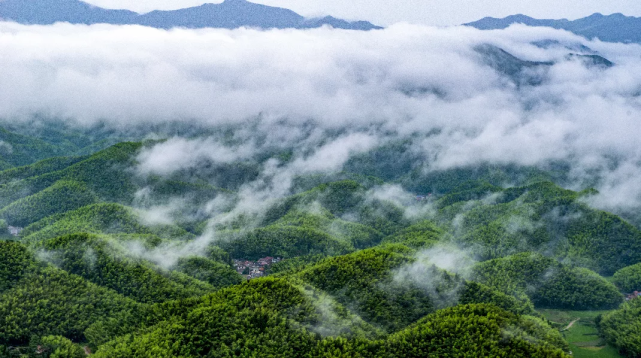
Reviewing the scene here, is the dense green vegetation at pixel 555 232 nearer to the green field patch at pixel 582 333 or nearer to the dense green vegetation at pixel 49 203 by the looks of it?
the green field patch at pixel 582 333

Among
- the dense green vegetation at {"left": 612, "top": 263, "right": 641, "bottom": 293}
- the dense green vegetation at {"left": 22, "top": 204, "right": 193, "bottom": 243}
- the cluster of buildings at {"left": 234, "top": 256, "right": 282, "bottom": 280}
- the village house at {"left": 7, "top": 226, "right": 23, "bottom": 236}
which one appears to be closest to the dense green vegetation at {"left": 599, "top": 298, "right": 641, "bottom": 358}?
the dense green vegetation at {"left": 612, "top": 263, "right": 641, "bottom": 293}

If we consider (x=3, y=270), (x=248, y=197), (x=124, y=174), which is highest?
(x=3, y=270)

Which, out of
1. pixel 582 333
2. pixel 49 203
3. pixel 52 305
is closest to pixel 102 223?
pixel 49 203

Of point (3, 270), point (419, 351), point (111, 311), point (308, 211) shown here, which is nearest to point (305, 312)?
point (419, 351)

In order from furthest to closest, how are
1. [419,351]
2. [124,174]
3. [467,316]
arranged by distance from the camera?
[124,174] < [467,316] < [419,351]

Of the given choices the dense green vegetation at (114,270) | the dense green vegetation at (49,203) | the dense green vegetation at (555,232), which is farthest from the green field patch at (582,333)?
the dense green vegetation at (49,203)

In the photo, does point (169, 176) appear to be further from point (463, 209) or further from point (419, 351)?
point (419, 351)

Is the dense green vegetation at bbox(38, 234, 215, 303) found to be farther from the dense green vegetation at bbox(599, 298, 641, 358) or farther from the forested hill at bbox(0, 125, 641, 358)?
the dense green vegetation at bbox(599, 298, 641, 358)

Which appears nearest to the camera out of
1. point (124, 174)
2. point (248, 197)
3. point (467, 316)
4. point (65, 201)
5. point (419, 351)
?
point (419, 351)
